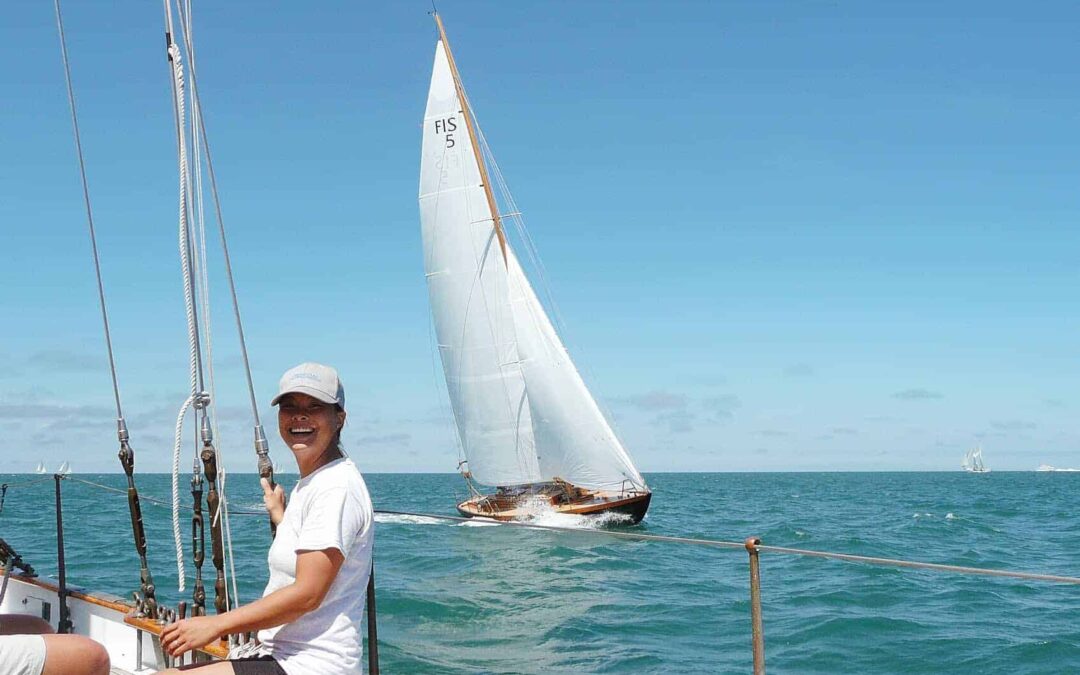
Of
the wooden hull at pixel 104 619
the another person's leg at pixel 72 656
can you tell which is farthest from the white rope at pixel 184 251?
the another person's leg at pixel 72 656

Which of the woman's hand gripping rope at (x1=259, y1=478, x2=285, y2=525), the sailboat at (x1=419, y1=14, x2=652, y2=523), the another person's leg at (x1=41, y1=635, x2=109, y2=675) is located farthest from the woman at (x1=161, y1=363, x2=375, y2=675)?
the sailboat at (x1=419, y1=14, x2=652, y2=523)

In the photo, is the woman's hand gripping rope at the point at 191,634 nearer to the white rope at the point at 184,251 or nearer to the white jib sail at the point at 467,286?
the white rope at the point at 184,251

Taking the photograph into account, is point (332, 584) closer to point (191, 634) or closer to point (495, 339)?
point (191, 634)

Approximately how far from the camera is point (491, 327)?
25.7 meters

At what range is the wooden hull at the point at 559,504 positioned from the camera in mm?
25953

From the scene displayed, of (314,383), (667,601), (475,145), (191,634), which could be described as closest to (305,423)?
(314,383)

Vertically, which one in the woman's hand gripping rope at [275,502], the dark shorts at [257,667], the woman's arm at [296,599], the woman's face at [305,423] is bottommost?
the dark shorts at [257,667]

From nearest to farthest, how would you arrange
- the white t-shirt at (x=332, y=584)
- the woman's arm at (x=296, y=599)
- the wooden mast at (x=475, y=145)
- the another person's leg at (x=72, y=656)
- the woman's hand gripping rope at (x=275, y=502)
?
1. the woman's arm at (x=296, y=599)
2. the white t-shirt at (x=332, y=584)
3. the another person's leg at (x=72, y=656)
4. the woman's hand gripping rope at (x=275, y=502)
5. the wooden mast at (x=475, y=145)

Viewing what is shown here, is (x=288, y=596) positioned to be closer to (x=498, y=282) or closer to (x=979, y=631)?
(x=979, y=631)

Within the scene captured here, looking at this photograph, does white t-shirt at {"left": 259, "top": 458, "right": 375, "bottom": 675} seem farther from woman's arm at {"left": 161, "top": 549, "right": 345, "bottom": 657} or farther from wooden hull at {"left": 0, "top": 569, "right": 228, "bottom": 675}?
wooden hull at {"left": 0, "top": 569, "right": 228, "bottom": 675}

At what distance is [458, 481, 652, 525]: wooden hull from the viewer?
2595 cm

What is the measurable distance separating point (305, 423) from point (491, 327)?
23078mm

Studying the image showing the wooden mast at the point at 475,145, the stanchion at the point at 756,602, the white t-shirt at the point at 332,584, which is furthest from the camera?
the wooden mast at the point at 475,145

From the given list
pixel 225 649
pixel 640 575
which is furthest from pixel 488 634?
pixel 225 649
